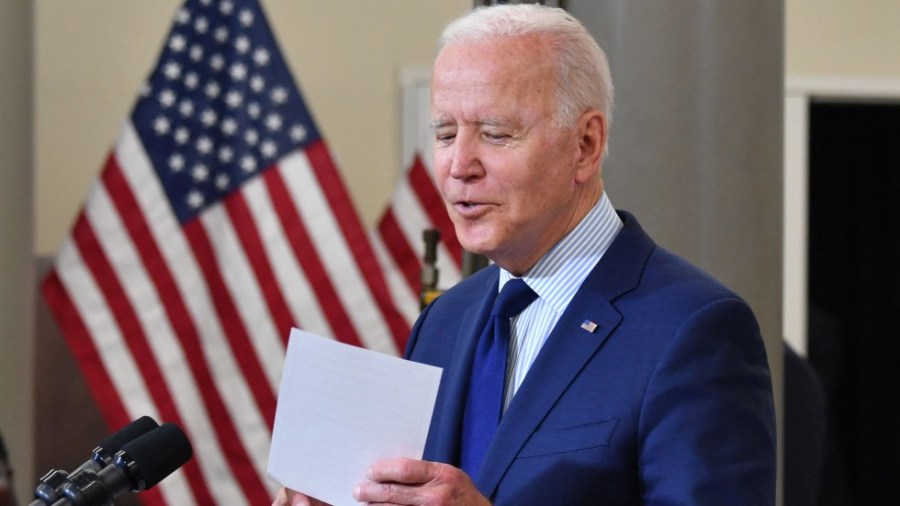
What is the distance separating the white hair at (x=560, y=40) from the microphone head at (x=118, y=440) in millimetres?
616

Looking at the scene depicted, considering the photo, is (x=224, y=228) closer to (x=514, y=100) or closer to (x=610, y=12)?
(x=610, y=12)

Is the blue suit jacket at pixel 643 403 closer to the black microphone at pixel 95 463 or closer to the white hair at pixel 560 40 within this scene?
the white hair at pixel 560 40

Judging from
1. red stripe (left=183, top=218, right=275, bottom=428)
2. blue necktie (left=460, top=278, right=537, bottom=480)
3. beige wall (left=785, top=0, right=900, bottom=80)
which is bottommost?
red stripe (left=183, top=218, right=275, bottom=428)

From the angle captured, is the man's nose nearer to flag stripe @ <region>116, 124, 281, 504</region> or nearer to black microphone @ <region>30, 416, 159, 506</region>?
black microphone @ <region>30, 416, 159, 506</region>

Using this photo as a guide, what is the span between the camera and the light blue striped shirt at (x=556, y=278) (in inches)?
70.8

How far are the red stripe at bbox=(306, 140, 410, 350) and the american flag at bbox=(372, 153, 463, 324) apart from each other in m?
0.21

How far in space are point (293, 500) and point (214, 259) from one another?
262 cm

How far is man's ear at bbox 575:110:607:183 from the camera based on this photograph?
176 centimetres

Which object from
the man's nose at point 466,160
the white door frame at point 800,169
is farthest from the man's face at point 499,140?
the white door frame at point 800,169

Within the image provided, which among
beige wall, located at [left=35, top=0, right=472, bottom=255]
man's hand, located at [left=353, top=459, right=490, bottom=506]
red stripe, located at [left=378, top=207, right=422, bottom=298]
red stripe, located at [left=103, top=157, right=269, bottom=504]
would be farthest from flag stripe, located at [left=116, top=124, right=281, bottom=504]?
man's hand, located at [left=353, top=459, right=490, bottom=506]

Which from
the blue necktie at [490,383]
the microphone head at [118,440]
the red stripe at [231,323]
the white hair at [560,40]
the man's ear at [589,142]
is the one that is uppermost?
the white hair at [560,40]

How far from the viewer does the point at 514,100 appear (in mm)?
1704

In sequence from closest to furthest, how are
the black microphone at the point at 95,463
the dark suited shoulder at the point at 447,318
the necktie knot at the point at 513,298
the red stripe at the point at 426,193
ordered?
the black microphone at the point at 95,463
the necktie knot at the point at 513,298
the dark suited shoulder at the point at 447,318
the red stripe at the point at 426,193

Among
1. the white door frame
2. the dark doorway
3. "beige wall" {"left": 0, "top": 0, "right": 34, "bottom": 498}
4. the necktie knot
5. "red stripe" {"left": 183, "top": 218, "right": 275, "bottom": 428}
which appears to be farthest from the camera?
the dark doorway
